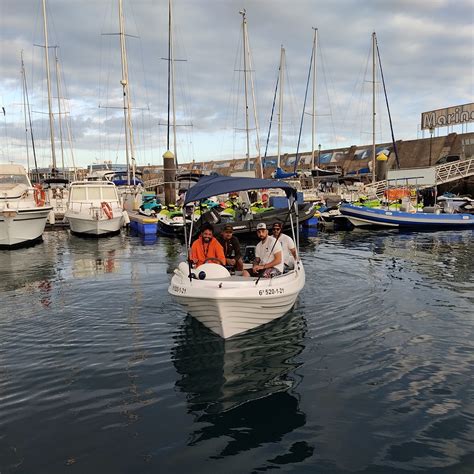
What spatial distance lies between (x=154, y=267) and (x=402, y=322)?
8.96 m

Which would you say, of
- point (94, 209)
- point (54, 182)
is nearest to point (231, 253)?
point (94, 209)

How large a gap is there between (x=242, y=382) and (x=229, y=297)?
4.29 feet

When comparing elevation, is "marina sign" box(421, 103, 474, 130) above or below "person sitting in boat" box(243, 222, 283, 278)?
above

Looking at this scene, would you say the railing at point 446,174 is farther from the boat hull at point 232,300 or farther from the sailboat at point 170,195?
the boat hull at point 232,300

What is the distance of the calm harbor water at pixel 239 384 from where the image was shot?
15.5 feet

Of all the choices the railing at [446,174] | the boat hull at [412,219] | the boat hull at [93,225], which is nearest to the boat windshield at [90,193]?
the boat hull at [93,225]

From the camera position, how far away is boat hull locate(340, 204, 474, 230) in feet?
89.1

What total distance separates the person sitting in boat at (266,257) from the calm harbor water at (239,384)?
1.05 meters

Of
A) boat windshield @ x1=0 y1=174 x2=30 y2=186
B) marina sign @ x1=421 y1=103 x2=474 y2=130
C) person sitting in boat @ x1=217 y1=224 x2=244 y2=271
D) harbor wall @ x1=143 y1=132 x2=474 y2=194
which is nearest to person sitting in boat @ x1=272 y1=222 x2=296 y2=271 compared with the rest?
person sitting in boat @ x1=217 y1=224 x2=244 y2=271

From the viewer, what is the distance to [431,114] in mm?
57750

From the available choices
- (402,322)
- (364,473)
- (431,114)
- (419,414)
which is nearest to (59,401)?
(364,473)

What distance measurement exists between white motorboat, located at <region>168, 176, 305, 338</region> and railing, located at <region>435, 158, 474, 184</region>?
36239 mm

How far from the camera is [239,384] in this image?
249 inches

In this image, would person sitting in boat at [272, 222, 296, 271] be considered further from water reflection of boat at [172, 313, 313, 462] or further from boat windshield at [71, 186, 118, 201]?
boat windshield at [71, 186, 118, 201]
